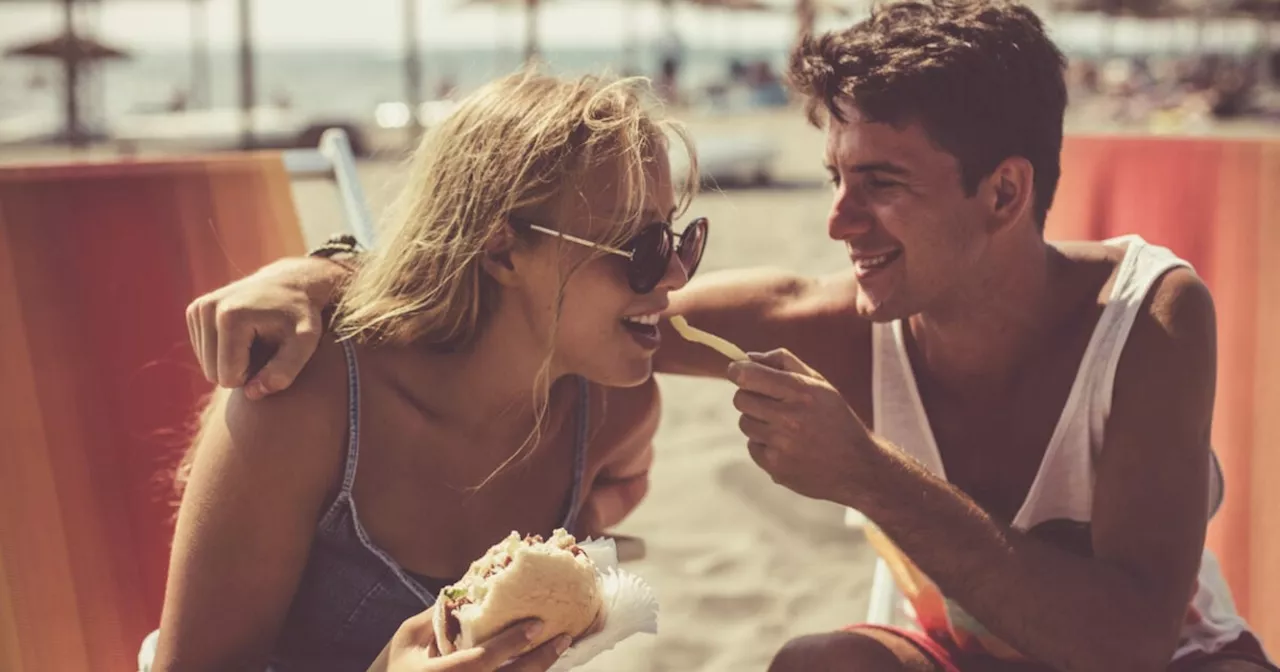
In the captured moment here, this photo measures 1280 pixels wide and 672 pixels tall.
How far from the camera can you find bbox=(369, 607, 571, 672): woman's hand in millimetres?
1515

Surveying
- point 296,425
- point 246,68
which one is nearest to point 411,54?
point 246,68

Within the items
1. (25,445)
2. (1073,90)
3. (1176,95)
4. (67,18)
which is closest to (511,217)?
(25,445)

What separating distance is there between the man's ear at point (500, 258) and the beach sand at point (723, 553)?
1.53 ft

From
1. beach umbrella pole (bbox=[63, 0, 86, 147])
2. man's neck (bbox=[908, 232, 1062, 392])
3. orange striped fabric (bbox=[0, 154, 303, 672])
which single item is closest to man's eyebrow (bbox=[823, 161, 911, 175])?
man's neck (bbox=[908, 232, 1062, 392])

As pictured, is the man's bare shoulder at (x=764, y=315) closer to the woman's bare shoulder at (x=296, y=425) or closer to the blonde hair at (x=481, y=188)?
the blonde hair at (x=481, y=188)

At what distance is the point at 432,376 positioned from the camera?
204cm

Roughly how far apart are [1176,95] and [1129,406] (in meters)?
30.1

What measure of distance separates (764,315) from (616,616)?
3.32 ft

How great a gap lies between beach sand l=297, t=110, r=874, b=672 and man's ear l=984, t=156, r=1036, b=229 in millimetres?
482

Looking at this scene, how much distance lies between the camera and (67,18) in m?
18.2

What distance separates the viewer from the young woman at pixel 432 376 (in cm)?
176

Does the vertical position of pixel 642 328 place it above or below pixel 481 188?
below

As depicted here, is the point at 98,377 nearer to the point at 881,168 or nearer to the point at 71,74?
the point at 881,168

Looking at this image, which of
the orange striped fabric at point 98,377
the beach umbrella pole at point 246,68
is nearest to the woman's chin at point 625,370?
the orange striped fabric at point 98,377
